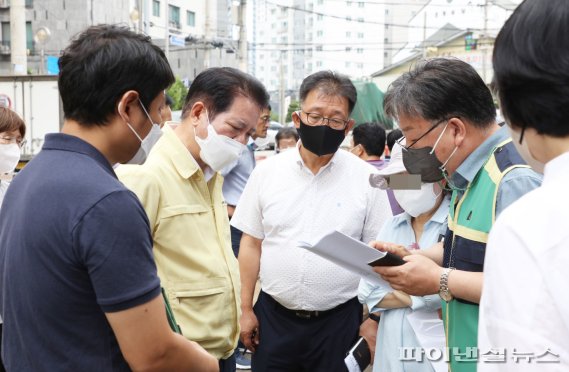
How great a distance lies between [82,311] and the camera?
1.59 meters

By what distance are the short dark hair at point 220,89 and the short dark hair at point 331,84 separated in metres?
0.47

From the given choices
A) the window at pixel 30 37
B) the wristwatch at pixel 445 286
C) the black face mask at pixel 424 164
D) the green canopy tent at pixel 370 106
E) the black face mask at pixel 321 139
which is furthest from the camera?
the window at pixel 30 37

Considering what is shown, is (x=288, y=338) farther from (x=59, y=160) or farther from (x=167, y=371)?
(x=59, y=160)

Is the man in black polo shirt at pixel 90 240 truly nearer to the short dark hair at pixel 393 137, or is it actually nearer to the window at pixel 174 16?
the short dark hair at pixel 393 137

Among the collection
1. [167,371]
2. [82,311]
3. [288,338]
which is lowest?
[288,338]

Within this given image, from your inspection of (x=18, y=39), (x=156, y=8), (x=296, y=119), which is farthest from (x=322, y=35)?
(x=296, y=119)

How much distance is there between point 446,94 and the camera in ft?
7.58

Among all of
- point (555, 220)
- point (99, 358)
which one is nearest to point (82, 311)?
point (99, 358)

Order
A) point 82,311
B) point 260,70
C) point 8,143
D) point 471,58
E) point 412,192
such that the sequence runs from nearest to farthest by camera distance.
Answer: point 82,311
point 412,192
point 8,143
point 471,58
point 260,70

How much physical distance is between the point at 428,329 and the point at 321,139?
112 centimetres

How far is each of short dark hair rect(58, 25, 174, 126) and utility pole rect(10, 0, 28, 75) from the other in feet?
53.7

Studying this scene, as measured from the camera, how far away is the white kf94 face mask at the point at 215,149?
2773 mm

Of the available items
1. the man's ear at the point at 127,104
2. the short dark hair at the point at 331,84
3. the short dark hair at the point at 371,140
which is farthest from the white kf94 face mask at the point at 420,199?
the short dark hair at the point at 371,140

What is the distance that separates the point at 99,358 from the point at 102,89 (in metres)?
0.70
